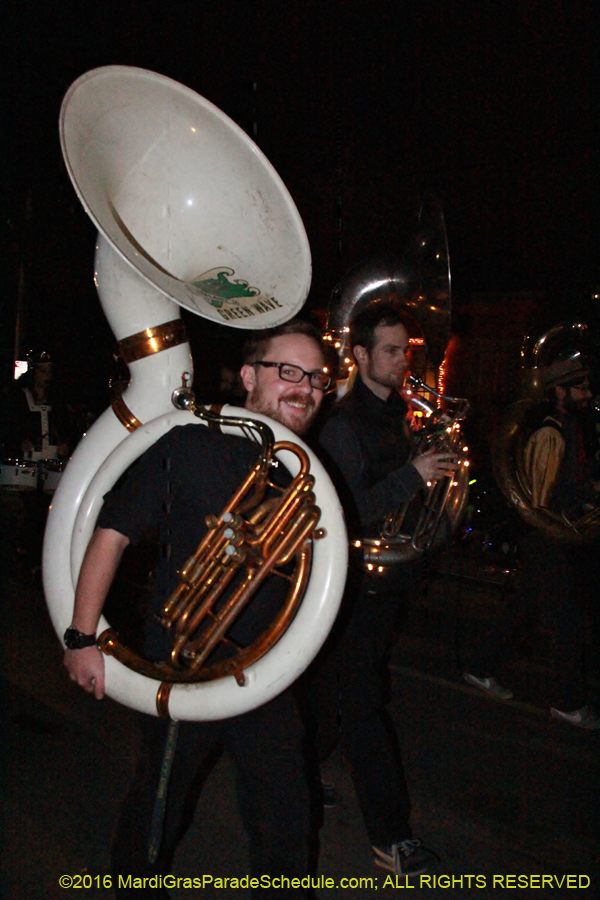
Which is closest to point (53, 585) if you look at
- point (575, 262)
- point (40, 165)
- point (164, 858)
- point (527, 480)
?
point (164, 858)

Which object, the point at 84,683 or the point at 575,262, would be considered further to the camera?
the point at 575,262

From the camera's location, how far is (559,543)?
3812mm

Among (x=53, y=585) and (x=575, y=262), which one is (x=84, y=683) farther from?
(x=575, y=262)

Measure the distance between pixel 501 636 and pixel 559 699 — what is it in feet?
1.45

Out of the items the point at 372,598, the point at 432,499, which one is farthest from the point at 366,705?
the point at 432,499

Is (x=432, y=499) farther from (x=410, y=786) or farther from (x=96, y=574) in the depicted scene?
(x=96, y=574)

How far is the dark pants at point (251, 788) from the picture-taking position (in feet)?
5.82

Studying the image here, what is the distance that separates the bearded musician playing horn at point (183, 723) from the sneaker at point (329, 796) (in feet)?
3.62

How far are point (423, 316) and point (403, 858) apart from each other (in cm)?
214

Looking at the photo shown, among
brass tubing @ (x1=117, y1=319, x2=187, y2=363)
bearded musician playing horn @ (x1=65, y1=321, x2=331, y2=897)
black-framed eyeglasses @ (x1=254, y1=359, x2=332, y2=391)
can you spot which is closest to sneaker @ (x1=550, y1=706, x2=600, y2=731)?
bearded musician playing horn @ (x1=65, y1=321, x2=331, y2=897)

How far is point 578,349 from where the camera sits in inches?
152

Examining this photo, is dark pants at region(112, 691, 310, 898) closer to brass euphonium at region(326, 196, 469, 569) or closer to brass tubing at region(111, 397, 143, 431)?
brass tubing at region(111, 397, 143, 431)

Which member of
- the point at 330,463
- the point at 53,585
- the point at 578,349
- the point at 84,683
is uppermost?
the point at 578,349

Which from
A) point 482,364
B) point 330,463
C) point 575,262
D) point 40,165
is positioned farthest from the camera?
point 482,364
